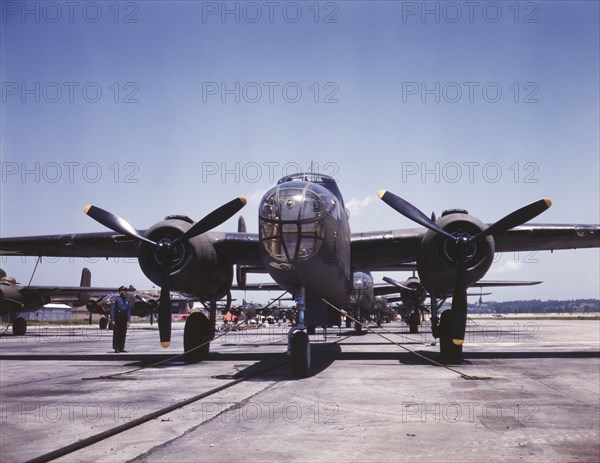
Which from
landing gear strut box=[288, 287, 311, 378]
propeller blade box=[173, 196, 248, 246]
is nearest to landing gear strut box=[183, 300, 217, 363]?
propeller blade box=[173, 196, 248, 246]

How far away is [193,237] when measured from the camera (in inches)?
562

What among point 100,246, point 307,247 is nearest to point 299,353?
point 307,247

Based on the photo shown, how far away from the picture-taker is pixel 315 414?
729 cm

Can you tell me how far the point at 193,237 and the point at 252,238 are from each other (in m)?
1.75

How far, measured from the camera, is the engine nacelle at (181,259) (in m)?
14.2

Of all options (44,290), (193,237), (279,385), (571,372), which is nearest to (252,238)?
(193,237)

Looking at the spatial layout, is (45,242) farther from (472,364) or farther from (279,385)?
(472,364)

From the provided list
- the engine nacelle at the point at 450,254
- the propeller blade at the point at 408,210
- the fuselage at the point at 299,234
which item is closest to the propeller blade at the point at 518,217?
the engine nacelle at the point at 450,254

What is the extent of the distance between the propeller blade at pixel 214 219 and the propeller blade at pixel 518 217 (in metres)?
5.87

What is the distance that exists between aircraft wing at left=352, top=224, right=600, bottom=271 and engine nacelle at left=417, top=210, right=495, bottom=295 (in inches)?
32.3

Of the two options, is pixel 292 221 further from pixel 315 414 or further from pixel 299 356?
pixel 315 414

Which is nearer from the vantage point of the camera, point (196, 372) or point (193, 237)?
point (196, 372)

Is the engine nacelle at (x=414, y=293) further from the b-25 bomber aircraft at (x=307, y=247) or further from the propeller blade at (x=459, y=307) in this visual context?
the propeller blade at (x=459, y=307)

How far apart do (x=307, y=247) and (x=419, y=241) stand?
5516 millimetres
